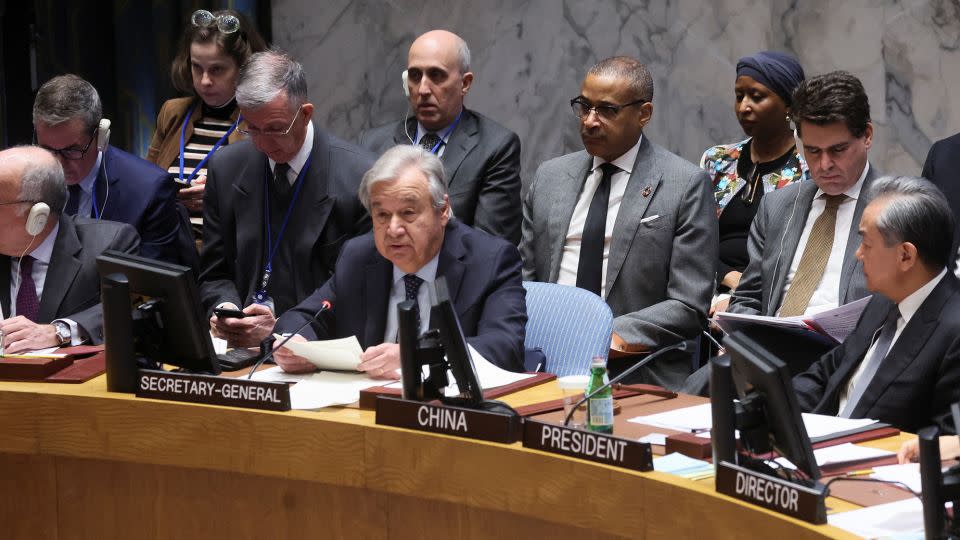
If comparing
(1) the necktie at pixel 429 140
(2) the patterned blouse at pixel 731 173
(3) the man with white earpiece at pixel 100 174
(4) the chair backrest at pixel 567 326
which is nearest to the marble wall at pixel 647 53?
(2) the patterned blouse at pixel 731 173

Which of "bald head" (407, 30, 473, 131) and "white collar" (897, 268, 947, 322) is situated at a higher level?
"bald head" (407, 30, 473, 131)

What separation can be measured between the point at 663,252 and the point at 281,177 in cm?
125

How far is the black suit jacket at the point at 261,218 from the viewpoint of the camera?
409 cm

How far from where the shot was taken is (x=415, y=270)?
346cm

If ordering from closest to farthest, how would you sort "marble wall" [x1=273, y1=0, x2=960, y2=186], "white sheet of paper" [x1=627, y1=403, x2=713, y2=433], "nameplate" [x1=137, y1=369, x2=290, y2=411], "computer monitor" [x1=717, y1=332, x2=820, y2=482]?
"computer monitor" [x1=717, y1=332, x2=820, y2=482] < "white sheet of paper" [x1=627, y1=403, x2=713, y2=433] < "nameplate" [x1=137, y1=369, x2=290, y2=411] < "marble wall" [x1=273, y1=0, x2=960, y2=186]

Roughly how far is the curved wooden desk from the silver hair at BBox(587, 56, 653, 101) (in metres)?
1.53

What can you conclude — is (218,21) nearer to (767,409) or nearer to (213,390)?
(213,390)

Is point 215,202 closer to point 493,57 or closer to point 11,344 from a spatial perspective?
point 11,344

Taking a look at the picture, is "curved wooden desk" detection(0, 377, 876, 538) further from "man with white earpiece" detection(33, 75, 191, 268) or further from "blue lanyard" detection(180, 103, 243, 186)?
"blue lanyard" detection(180, 103, 243, 186)

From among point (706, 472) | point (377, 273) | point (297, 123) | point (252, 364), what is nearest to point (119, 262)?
point (252, 364)

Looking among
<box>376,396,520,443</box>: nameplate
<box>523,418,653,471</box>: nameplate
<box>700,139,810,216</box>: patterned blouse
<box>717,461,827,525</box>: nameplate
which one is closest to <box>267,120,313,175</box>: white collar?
<box>700,139,810,216</box>: patterned blouse

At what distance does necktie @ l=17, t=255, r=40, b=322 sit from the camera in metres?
3.78

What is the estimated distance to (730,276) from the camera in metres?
4.36

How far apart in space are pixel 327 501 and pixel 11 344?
3.95ft
